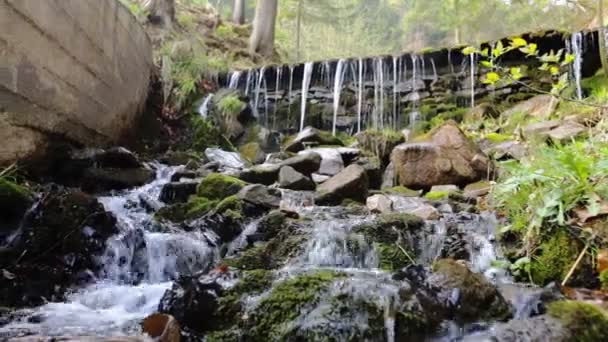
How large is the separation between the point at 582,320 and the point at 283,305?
1.56 meters

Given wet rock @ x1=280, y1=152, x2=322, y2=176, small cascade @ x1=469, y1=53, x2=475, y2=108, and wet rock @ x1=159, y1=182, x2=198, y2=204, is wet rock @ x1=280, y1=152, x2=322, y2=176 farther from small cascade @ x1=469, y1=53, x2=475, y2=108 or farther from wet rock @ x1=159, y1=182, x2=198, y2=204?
small cascade @ x1=469, y1=53, x2=475, y2=108

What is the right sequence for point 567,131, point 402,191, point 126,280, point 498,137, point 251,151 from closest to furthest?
point 126,280
point 567,131
point 402,191
point 498,137
point 251,151

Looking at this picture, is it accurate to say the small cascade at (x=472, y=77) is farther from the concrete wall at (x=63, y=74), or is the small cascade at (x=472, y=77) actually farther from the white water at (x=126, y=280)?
the white water at (x=126, y=280)

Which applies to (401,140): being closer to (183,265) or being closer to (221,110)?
(221,110)

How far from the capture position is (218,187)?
517 centimetres

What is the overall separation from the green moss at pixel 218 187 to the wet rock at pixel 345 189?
91 centimetres

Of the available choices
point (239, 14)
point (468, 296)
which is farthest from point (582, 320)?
point (239, 14)

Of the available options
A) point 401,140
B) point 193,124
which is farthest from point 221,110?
point 401,140

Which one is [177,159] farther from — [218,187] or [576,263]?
[576,263]

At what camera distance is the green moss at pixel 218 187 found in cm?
512

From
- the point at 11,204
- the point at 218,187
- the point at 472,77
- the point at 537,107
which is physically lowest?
the point at 11,204

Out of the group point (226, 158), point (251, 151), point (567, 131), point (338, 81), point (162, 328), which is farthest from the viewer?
point (338, 81)

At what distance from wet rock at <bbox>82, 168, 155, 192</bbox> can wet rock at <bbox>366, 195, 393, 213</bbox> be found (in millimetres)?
2767

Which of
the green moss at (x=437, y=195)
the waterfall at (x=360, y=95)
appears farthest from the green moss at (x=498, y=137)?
the waterfall at (x=360, y=95)
